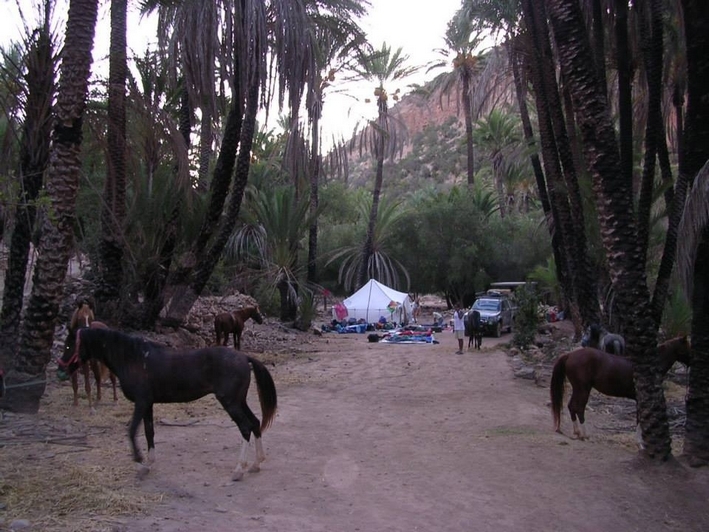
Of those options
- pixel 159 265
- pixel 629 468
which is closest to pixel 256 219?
pixel 159 265

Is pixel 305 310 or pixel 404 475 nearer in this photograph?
pixel 404 475

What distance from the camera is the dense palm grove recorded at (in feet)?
27.2

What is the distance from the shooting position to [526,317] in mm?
21750

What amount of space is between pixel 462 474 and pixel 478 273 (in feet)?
128

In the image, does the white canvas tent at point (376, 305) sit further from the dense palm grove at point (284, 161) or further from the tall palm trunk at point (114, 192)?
the tall palm trunk at point (114, 192)

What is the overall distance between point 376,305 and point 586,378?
27584mm

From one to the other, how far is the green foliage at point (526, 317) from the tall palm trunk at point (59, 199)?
50.1 feet

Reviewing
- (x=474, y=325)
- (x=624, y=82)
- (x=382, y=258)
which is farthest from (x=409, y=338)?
(x=382, y=258)

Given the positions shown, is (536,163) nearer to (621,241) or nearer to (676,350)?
(676,350)

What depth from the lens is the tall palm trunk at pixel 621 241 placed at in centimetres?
802

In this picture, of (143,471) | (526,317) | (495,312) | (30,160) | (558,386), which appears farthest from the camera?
(495,312)

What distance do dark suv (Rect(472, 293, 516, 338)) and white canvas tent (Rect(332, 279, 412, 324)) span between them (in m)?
6.07

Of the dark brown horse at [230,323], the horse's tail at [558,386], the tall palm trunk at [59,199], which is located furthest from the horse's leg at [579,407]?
the dark brown horse at [230,323]

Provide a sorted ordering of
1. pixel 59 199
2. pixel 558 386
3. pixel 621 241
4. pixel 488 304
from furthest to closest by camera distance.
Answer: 1. pixel 488 304
2. pixel 558 386
3. pixel 59 199
4. pixel 621 241
